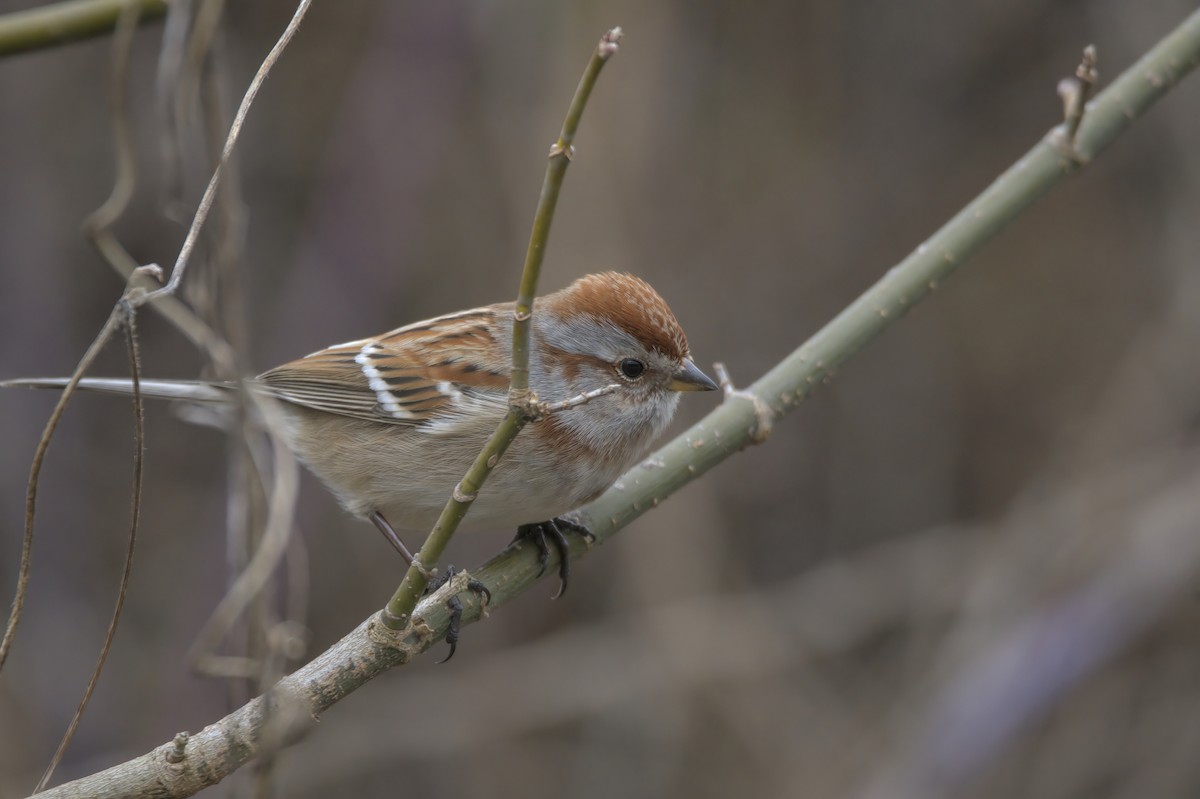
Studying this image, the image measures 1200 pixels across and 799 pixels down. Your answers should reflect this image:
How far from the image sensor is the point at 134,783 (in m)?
2.11

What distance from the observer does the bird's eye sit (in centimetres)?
341

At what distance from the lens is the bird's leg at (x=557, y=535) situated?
3.13 meters

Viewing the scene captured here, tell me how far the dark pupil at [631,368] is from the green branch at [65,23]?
155 centimetres

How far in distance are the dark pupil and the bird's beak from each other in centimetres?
10

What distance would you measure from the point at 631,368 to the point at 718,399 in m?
3.26

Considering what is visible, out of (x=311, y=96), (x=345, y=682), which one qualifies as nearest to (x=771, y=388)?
(x=345, y=682)

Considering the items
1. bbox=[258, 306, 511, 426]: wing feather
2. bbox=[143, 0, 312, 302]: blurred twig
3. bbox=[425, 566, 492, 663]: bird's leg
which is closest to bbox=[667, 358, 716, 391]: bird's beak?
A: bbox=[258, 306, 511, 426]: wing feather

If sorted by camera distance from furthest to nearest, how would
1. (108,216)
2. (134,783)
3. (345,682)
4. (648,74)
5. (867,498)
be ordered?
(867,498), (648,74), (108,216), (345,682), (134,783)

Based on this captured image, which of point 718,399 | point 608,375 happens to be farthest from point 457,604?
point 718,399

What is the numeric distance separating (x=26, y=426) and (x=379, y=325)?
1965 mm

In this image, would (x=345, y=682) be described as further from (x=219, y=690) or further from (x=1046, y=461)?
(x=1046, y=461)

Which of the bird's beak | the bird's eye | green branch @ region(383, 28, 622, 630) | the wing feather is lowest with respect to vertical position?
green branch @ region(383, 28, 622, 630)

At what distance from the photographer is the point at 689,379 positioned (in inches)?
134

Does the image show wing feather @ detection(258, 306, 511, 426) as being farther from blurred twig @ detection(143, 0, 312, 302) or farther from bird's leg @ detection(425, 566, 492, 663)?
blurred twig @ detection(143, 0, 312, 302)
